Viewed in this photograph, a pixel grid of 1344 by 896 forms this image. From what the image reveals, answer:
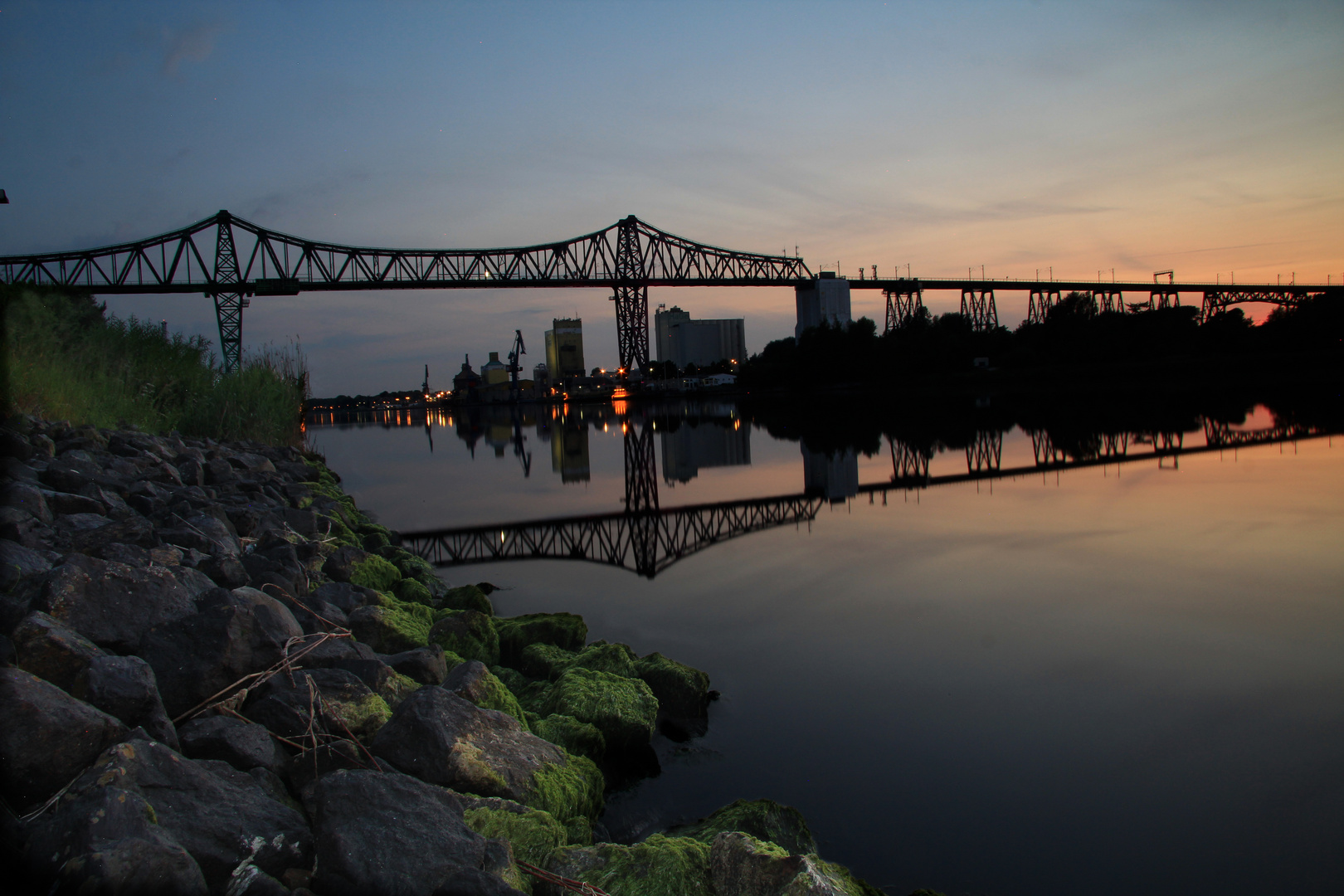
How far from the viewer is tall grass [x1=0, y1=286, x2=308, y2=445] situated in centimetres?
852

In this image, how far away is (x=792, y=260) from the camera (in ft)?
308

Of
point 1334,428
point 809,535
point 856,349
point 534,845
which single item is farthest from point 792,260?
point 534,845

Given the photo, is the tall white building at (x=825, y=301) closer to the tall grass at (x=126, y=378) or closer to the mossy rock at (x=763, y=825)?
the tall grass at (x=126, y=378)

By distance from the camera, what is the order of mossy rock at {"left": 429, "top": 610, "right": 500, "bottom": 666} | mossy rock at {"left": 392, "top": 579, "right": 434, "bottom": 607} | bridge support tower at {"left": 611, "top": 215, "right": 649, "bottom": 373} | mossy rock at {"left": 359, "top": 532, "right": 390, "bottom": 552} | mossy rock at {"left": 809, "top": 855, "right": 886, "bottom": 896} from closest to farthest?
1. mossy rock at {"left": 809, "top": 855, "right": 886, "bottom": 896}
2. mossy rock at {"left": 429, "top": 610, "right": 500, "bottom": 666}
3. mossy rock at {"left": 392, "top": 579, "right": 434, "bottom": 607}
4. mossy rock at {"left": 359, "top": 532, "right": 390, "bottom": 552}
5. bridge support tower at {"left": 611, "top": 215, "right": 649, "bottom": 373}

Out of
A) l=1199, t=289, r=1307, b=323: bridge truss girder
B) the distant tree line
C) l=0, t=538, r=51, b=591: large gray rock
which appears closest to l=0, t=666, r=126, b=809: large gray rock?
l=0, t=538, r=51, b=591: large gray rock

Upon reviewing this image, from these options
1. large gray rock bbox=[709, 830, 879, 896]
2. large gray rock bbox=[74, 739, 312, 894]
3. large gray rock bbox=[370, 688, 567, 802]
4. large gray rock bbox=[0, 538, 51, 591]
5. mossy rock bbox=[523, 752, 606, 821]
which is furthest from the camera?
large gray rock bbox=[0, 538, 51, 591]

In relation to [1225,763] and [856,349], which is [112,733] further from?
[856,349]

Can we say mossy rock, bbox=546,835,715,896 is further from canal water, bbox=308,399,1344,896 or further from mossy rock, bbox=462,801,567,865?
canal water, bbox=308,399,1344,896

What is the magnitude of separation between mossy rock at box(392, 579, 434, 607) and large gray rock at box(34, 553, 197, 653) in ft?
9.14

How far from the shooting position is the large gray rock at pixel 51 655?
2.30 meters

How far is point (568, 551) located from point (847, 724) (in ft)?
18.8

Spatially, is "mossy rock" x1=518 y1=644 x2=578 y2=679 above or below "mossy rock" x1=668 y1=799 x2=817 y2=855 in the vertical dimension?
above

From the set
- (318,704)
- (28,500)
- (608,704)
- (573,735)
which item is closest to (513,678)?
(608,704)

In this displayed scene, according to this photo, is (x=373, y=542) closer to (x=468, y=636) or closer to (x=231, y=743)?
(x=468, y=636)
